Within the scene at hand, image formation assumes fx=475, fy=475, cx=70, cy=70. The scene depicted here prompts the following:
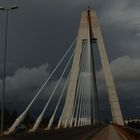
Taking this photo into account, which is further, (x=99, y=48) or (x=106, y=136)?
(x=99, y=48)

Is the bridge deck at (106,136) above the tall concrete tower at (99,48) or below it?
below

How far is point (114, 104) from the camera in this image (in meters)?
72.0

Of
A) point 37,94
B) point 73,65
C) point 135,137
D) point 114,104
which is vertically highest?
point 73,65

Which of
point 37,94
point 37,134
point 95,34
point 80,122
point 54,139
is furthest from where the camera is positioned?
point 95,34

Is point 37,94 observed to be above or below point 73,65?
below

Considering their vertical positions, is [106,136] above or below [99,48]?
below

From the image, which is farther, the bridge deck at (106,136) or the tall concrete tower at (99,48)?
the tall concrete tower at (99,48)

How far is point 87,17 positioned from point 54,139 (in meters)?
48.0

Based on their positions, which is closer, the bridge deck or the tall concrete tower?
the bridge deck

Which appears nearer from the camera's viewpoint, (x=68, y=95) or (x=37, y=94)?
(x=37, y=94)

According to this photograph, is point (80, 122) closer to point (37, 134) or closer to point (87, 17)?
point (87, 17)

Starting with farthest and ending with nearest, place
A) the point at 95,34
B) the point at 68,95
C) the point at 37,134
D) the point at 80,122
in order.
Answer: the point at 95,34
the point at 68,95
the point at 80,122
the point at 37,134

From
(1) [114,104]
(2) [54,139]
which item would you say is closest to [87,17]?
(1) [114,104]

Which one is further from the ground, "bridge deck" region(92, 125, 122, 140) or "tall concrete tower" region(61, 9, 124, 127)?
"tall concrete tower" region(61, 9, 124, 127)
